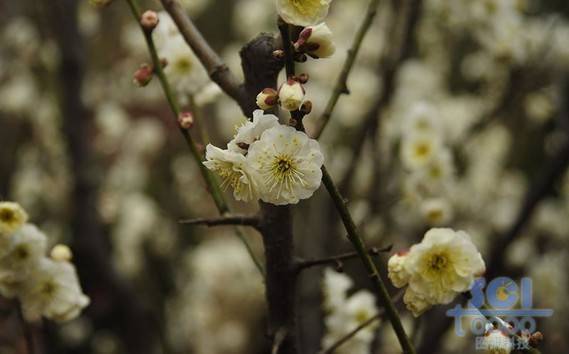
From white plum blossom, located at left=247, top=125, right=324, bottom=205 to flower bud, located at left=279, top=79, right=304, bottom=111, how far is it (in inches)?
1.3

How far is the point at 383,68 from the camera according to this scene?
2.33 metres

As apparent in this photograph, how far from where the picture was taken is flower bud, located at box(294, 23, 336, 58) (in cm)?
90

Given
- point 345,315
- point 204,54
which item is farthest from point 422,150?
point 204,54

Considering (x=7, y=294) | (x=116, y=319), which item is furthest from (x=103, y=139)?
(x=7, y=294)

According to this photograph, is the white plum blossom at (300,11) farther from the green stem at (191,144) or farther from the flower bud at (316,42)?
the green stem at (191,144)

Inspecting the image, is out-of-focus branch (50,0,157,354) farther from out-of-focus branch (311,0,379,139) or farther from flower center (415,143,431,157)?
out-of-focus branch (311,0,379,139)

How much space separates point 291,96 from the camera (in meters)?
0.82

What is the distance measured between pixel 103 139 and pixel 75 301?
12.4ft

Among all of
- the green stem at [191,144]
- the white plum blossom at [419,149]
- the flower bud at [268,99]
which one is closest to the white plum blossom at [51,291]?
the green stem at [191,144]

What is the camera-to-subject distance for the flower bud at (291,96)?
0.82 meters

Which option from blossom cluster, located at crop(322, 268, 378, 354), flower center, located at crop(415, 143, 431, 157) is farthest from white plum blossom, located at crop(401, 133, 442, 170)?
blossom cluster, located at crop(322, 268, 378, 354)

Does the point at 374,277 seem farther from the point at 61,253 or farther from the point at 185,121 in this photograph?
the point at 61,253

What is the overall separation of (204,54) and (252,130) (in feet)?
0.97

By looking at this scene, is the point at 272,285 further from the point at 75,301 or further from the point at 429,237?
the point at 75,301
